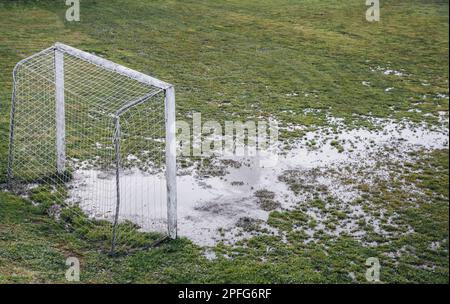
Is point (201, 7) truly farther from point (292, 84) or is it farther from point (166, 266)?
point (166, 266)

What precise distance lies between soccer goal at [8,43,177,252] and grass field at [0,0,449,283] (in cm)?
34

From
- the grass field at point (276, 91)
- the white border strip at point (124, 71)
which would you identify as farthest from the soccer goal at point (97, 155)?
the grass field at point (276, 91)

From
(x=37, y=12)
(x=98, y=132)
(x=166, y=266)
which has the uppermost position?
(x=37, y=12)

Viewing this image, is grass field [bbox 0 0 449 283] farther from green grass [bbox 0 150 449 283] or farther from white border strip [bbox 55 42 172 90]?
white border strip [bbox 55 42 172 90]

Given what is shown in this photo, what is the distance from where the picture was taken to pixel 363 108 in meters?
13.1

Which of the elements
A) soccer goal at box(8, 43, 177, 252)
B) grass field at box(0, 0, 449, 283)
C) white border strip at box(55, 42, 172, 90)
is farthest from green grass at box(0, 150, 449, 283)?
white border strip at box(55, 42, 172, 90)

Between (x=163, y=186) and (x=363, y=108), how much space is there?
5.41 m

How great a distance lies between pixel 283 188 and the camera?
9883 mm

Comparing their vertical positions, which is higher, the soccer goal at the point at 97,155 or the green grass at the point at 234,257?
the soccer goal at the point at 97,155

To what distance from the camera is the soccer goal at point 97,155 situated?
8227 millimetres

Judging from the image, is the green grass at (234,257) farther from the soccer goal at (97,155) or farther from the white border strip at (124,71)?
the white border strip at (124,71)

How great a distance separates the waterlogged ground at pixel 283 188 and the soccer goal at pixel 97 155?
41mm

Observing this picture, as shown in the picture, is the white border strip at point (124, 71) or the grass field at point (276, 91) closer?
the grass field at point (276, 91)

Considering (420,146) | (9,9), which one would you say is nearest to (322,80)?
(420,146)
